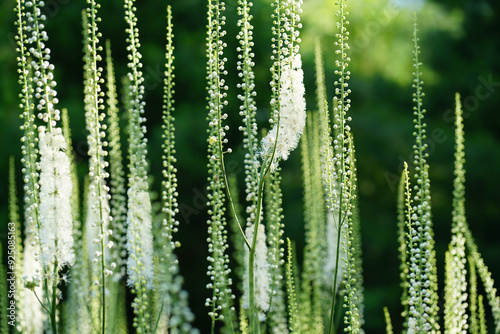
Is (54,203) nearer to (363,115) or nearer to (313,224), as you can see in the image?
(313,224)

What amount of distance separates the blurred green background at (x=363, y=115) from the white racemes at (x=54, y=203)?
7002mm

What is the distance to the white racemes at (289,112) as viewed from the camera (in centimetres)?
286

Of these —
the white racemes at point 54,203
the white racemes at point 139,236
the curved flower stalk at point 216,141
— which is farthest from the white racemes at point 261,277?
the white racemes at point 54,203

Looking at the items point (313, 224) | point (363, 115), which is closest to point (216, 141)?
point (313, 224)

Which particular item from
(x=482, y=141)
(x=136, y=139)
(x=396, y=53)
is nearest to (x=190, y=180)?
(x=482, y=141)

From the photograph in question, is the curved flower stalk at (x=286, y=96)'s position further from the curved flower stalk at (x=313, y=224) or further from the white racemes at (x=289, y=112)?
the curved flower stalk at (x=313, y=224)

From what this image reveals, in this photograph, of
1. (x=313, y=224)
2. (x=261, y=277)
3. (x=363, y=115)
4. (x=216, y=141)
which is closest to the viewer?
(x=216, y=141)

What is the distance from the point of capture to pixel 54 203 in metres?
2.78

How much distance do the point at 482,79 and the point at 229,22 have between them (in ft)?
17.0

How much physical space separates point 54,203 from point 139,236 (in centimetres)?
50

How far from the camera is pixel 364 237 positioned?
1091 centimetres

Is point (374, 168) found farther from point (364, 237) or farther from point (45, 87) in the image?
point (45, 87)

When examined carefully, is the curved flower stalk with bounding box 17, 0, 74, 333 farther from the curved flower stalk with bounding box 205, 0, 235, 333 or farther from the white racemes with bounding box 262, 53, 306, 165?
the white racemes with bounding box 262, 53, 306, 165

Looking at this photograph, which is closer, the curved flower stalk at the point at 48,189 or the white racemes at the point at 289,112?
the curved flower stalk at the point at 48,189
